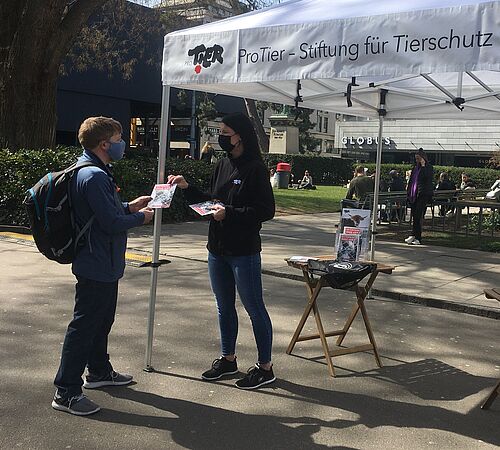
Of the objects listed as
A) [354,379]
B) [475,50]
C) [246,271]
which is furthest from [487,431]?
[475,50]

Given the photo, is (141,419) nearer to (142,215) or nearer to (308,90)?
(142,215)

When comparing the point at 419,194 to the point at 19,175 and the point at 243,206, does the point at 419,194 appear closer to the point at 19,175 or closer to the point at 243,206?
the point at 19,175

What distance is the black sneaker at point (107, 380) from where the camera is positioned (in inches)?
171

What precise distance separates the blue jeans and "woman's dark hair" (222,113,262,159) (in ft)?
2.46

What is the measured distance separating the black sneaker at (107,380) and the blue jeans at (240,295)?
78 centimetres

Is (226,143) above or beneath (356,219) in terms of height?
above

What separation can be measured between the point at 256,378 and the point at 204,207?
4.39 ft

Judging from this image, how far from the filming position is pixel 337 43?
4.56m

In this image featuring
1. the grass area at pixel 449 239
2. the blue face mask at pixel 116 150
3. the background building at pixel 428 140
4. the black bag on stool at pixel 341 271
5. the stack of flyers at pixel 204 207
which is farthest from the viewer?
the background building at pixel 428 140

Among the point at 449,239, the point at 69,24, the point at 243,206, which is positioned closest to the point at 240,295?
the point at 243,206

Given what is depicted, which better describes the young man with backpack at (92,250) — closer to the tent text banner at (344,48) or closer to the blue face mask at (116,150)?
the blue face mask at (116,150)

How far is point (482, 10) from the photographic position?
13.1ft

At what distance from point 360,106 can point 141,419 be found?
17.8 ft

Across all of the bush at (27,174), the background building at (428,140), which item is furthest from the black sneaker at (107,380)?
the background building at (428,140)
